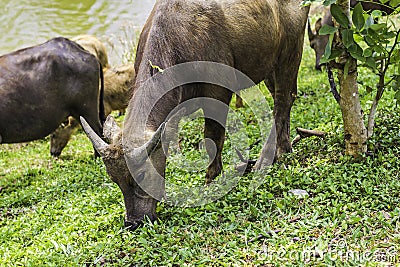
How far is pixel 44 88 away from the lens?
7016 mm

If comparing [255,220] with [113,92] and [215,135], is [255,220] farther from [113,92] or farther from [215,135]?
[113,92]

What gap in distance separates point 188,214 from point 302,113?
325 cm

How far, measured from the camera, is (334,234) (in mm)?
3975

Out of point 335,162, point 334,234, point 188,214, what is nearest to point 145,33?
point 188,214

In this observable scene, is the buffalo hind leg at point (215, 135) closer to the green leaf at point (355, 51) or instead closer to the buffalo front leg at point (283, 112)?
the buffalo front leg at point (283, 112)

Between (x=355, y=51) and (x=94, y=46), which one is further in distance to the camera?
(x=94, y=46)

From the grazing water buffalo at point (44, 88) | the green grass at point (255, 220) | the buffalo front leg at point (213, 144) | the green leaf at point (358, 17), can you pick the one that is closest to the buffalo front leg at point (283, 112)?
the green grass at point (255, 220)

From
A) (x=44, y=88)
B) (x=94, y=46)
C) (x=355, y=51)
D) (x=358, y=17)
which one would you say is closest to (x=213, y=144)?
(x=355, y=51)

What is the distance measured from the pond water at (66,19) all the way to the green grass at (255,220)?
8609 millimetres

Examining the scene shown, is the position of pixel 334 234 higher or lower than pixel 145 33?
lower

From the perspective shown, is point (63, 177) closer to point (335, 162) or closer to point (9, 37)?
point (335, 162)

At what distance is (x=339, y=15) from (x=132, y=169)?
2.16 meters

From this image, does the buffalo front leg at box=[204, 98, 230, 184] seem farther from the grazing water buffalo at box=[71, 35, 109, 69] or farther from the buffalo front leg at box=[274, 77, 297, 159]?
the grazing water buffalo at box=[71, 35, 109, 69]

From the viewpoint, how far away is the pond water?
49.6 ft
